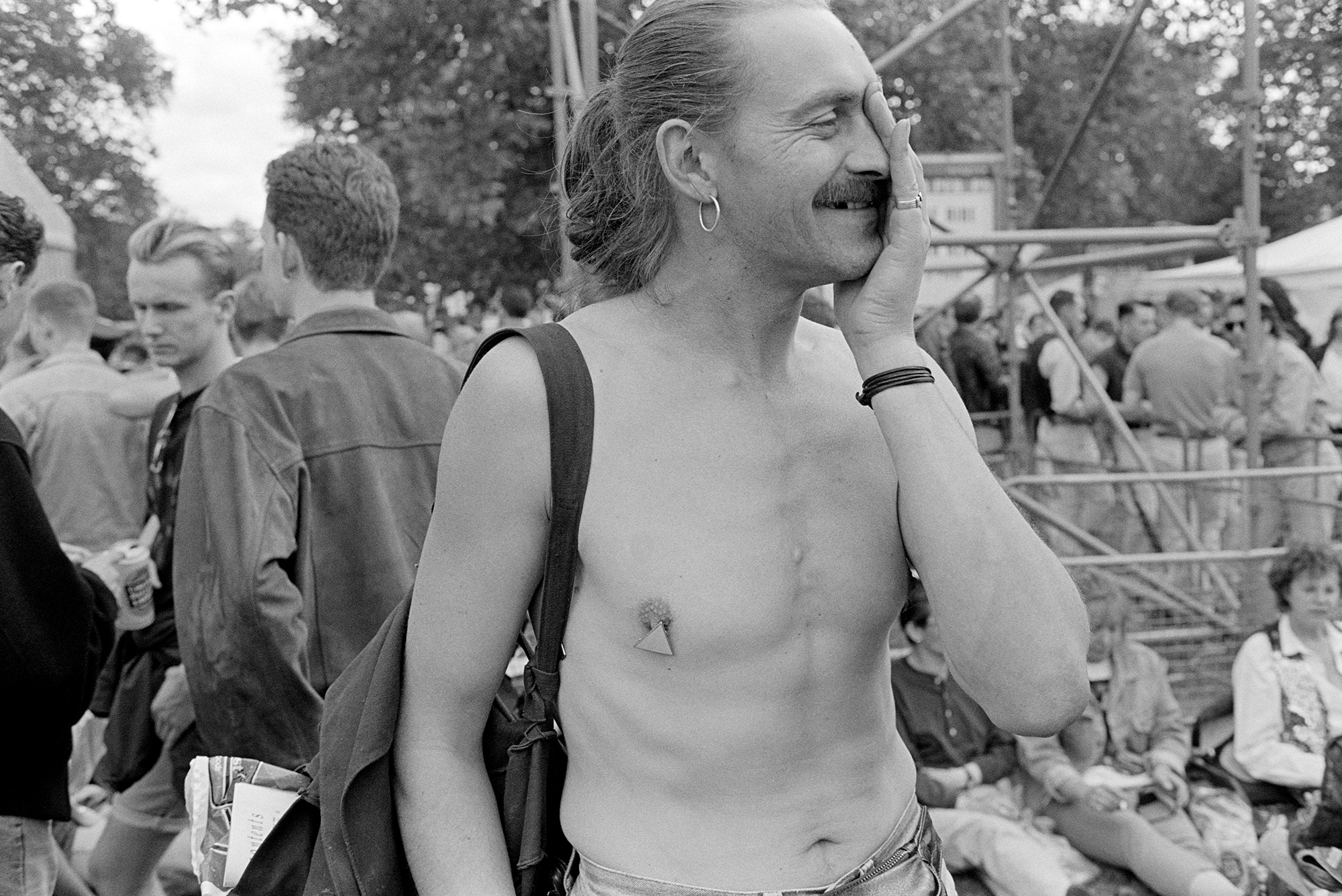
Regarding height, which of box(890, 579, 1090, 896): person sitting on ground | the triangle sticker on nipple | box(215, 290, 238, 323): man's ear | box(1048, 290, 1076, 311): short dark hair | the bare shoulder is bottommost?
box(890, 579, 1090, 896): person sitting on ground

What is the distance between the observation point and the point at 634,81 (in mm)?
1846

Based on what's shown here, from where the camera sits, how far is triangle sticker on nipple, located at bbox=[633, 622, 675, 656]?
5.42 feet

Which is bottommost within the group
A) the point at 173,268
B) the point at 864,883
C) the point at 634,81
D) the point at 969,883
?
the point at 969,883

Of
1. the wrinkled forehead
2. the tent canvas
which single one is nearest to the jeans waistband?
the wrinkled forehead

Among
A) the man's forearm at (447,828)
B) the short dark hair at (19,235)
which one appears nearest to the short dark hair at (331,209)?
the short dark hair at (19,235)

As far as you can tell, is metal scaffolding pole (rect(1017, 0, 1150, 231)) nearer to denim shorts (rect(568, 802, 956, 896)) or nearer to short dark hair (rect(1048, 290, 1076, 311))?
short dark hair (rect(1048, 290, 1076, 311))

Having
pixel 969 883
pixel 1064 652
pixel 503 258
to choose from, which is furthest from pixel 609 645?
pixel 503 258

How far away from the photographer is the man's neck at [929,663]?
16.2 feet

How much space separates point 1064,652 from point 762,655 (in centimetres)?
36

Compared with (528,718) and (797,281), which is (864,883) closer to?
(528,718)

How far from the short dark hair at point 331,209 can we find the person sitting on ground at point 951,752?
90.9 inches

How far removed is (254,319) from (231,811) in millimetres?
3127

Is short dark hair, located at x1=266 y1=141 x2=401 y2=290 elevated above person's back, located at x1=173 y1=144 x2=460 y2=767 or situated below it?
above

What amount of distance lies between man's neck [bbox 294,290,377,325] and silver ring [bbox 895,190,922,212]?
1689 millimetres
